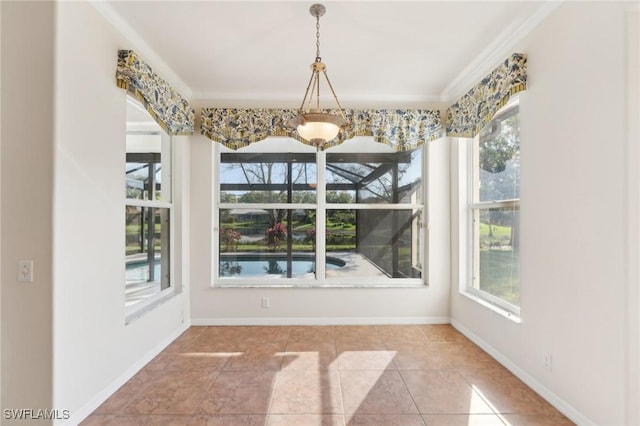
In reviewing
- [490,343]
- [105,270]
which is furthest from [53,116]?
[490,343]

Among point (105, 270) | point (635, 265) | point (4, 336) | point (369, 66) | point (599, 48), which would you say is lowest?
point (4, 336)

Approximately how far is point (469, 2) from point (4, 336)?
3660mm

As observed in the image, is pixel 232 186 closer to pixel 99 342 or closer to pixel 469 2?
pixel 99 342

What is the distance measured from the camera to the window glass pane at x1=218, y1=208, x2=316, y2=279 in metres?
3.87

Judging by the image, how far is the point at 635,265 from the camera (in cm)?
162

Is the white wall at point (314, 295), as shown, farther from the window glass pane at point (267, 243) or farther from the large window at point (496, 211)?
the large window at point (496, 211)

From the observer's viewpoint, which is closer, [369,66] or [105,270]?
[105,270]

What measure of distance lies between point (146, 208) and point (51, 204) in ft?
3.91

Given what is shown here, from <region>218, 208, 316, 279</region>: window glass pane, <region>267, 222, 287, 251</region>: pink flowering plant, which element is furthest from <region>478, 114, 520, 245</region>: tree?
<region>267, 222, 287, 251</region>: pink flowering plant

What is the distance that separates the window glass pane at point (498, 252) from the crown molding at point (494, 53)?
1.34 metres

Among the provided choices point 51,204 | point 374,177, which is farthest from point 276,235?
point 51,204

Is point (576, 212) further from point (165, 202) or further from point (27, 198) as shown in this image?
point (165, 202)

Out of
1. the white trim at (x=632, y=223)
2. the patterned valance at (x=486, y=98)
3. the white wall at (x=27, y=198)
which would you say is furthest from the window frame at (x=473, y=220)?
the white wall at (x=27, y=198)

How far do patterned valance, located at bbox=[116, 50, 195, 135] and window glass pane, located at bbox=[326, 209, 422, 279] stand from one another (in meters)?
1.97
